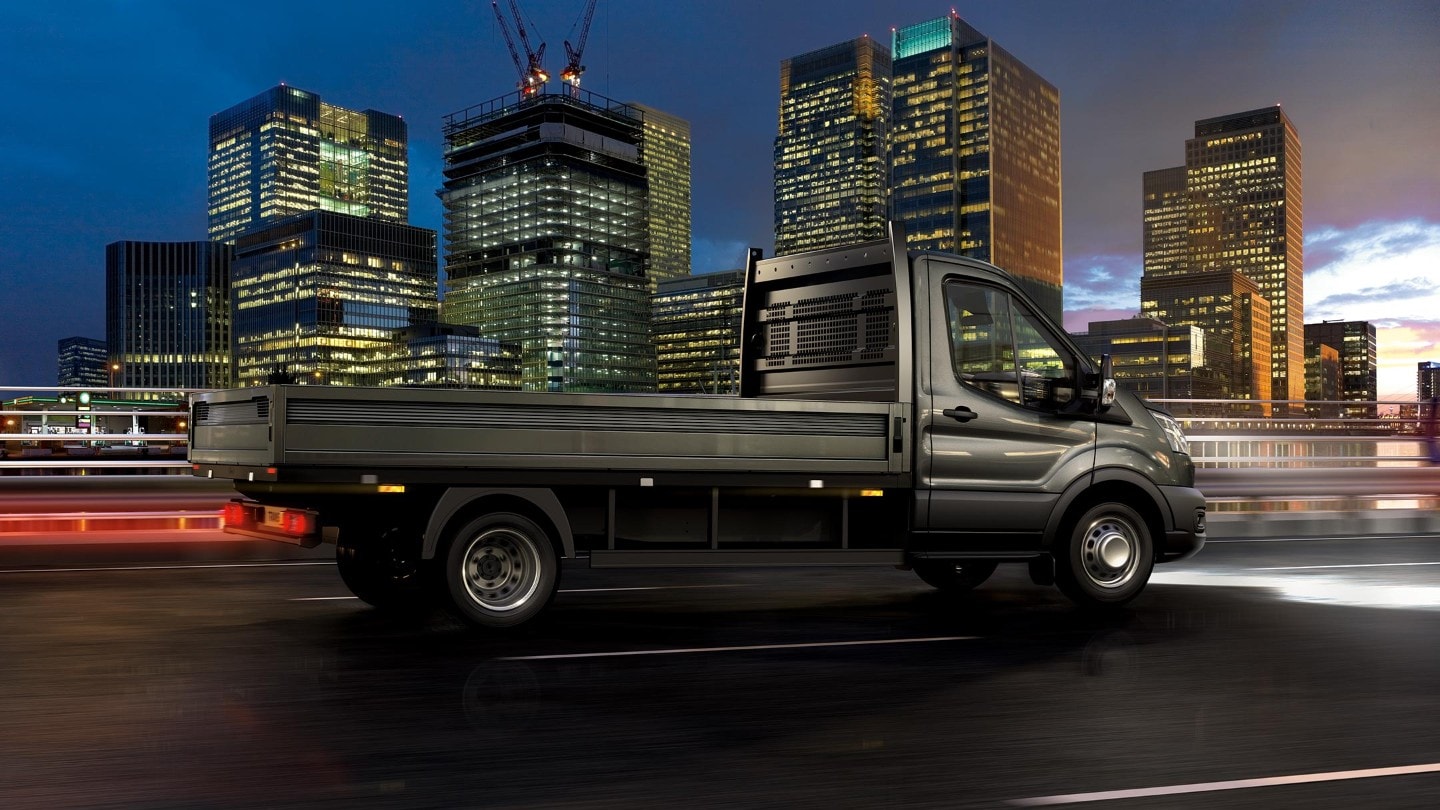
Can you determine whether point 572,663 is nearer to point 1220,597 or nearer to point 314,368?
point 1220,597

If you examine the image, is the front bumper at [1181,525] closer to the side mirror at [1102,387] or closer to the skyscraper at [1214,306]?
the side mirror at [1102,387]

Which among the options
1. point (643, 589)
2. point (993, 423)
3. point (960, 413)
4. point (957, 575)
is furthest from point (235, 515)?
point (957, 575)

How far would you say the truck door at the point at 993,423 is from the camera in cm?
895

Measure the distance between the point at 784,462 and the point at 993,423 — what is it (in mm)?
1769

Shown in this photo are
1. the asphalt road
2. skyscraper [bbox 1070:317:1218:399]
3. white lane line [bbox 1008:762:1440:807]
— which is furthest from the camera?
skyscraper [bbox 1070:317:1218:399]

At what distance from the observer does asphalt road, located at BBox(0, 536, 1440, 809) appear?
454cm

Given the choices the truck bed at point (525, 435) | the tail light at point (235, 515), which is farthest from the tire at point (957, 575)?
the tail light at point (235, 515)

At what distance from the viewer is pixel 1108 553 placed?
938 centimetres

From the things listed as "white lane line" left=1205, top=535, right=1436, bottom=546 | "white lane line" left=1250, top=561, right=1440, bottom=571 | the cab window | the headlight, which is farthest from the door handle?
"white lane line" left=1205, top=535, right=1436, bottom=546

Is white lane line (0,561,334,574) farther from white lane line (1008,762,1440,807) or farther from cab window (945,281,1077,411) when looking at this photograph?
white lane line (1008,762,1440,807)

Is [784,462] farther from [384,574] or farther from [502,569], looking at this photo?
[384,574]

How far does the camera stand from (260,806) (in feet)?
13.8

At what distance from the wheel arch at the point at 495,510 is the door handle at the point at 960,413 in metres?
2.88

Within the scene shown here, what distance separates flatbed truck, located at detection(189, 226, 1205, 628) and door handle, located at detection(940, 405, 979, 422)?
0.05ft
